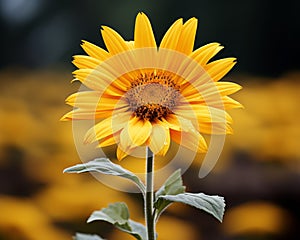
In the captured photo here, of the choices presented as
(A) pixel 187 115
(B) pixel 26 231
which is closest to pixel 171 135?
(A) pixel 187 115

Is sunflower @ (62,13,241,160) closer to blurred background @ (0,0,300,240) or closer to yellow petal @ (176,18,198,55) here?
yellow petal @ (176,18,198,55)

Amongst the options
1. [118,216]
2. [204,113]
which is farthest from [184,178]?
[204,113]

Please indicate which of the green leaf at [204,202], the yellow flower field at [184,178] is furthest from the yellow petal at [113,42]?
the yellow flower field at [184,178]

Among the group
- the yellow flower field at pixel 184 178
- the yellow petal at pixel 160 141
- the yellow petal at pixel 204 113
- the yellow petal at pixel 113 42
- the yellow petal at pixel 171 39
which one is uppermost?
the yellow flower field at pixel 184 178

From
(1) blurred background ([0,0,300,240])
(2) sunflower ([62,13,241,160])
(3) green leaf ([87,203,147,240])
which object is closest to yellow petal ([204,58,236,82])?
(2) sunflower ([62,13,241,160])

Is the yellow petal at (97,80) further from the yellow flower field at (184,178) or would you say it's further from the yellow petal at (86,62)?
the yellow flower field at (184,178)

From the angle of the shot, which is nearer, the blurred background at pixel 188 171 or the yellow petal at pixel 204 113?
the yellow petal at pixel 204 113

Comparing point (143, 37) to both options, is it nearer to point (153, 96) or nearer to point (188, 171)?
point (153, 96)

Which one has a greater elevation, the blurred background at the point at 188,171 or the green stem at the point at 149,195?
the blurred background at the point at 188,171
